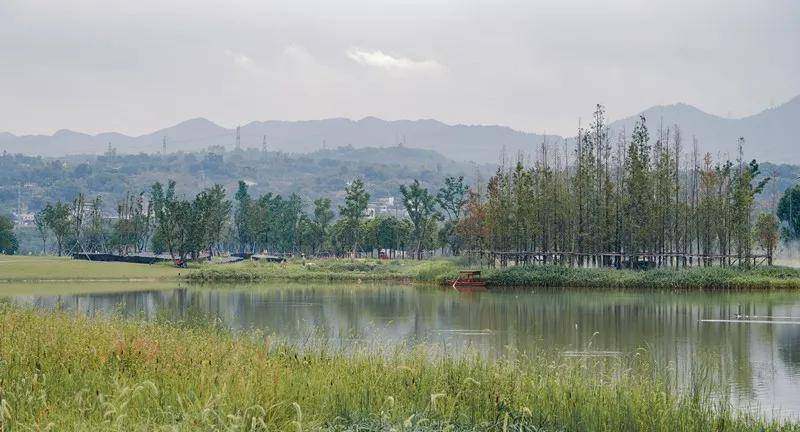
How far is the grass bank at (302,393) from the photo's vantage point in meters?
9.66

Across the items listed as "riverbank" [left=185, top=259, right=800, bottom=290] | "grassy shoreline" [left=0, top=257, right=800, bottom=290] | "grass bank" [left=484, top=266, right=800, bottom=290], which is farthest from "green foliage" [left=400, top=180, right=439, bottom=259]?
"grass bank" [left=484, top=266, right=800, bottom=290]

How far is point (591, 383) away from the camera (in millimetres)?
13070

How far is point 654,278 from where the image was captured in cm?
4975

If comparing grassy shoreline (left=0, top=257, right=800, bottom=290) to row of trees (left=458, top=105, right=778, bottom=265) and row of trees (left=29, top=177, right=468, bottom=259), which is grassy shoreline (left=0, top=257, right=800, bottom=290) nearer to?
row of trees (left=458, top=105, right=778, bottom=265)

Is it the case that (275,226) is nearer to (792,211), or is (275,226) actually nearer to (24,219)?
(792,211)

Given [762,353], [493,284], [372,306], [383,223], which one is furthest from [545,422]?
[383,223]

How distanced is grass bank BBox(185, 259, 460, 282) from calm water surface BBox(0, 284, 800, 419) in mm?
5052

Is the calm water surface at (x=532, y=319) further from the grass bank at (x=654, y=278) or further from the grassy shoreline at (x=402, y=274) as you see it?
the grassy shoreline at (x=402, y=274)

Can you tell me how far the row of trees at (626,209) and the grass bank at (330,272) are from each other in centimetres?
546

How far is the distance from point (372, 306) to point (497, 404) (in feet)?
95.1

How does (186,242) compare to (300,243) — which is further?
(300,243)

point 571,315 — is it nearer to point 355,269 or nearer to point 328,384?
point 328,384

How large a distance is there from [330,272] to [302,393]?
53.3 meters

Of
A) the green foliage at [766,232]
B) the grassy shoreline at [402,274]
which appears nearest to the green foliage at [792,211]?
the green foliage at [766,232]
